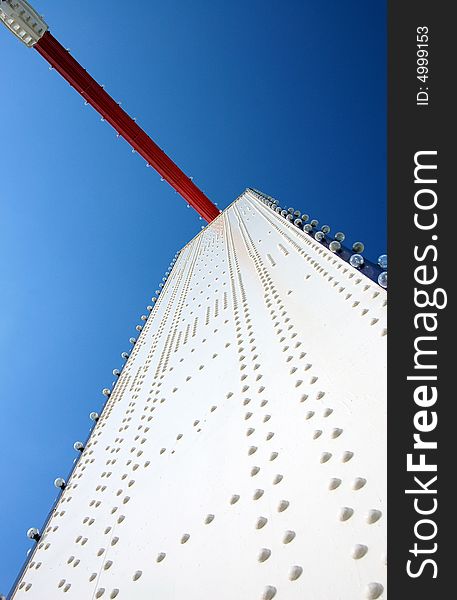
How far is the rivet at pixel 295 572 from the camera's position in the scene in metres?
1.47

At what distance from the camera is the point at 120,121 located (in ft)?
64.0

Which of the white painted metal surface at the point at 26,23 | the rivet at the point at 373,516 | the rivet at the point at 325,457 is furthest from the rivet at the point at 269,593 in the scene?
the white painted metal surface at the point at 26,23

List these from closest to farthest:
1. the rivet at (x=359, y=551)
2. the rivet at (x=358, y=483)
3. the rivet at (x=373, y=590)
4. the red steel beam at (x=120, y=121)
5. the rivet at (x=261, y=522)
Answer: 1. the rivet at (x=373, y=590)
2. the rivet at (x=359, y=551)
3. the rivet at (x=358, y=483)
4. the rivet at (x=261, y=522)
5. the red steel beam at (x=120, y=121)

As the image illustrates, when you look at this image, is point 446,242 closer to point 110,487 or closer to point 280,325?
point 280,325

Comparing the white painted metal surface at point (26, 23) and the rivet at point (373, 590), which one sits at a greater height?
the white painted metal surface at point (26, 23)

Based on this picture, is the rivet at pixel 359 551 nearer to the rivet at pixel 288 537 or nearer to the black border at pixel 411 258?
the black border at pixel 411 258

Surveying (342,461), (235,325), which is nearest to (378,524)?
(342,461)

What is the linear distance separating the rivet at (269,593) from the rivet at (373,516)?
A: 0.38 metres

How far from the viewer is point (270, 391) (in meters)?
2.70

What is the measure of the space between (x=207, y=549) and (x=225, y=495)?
0.89 ft

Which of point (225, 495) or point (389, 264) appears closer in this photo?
point (389, 264)

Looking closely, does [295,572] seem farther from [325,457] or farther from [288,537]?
[325,457]

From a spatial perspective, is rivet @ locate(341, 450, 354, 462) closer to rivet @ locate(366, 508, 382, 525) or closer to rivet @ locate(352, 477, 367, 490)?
rivet @ locate(352, 477, 367, 490)

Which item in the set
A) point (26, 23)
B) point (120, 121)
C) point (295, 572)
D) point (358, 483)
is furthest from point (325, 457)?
point (120, 121)
